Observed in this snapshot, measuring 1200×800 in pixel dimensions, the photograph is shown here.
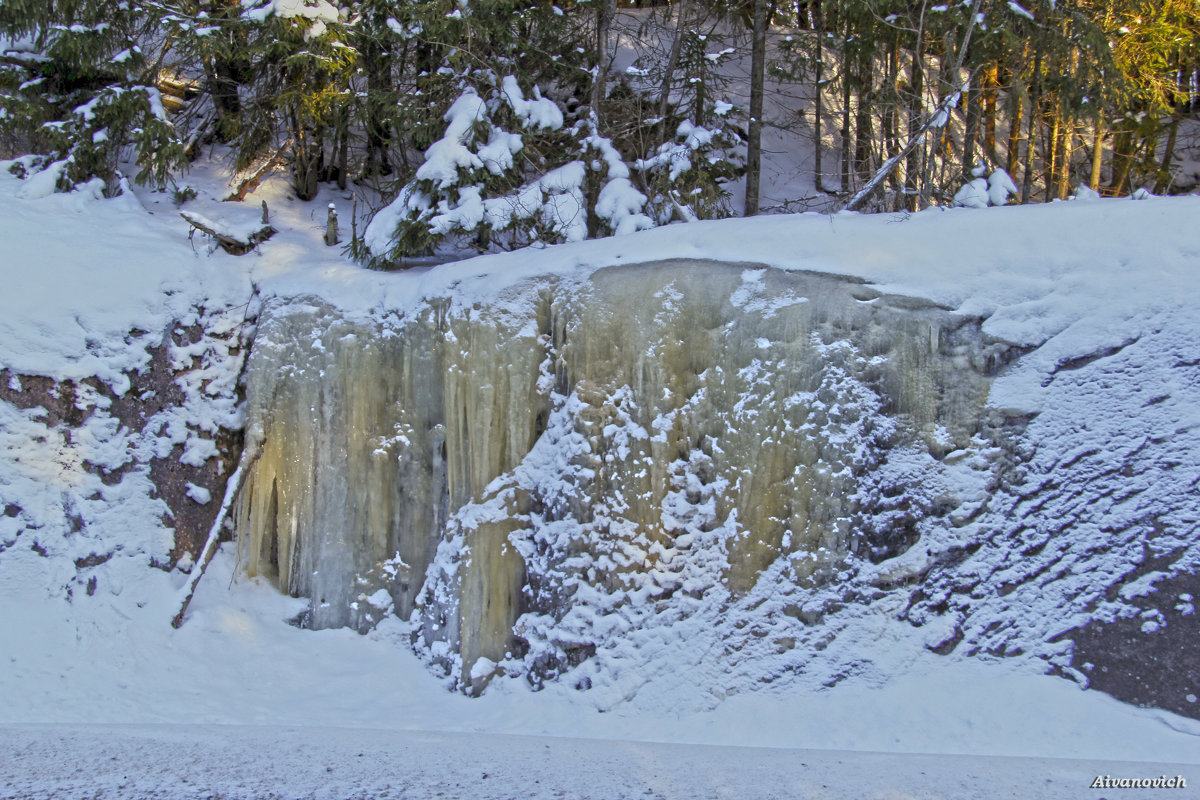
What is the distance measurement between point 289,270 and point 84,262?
1793 millimetres

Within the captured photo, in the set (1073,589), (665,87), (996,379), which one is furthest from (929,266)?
(665,87)

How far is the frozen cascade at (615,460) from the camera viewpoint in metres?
6.18

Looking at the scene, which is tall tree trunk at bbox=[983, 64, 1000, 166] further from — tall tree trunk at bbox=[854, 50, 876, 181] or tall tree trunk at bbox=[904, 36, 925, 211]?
tall tree trunk at bbox=[854, 50, 876, 181]

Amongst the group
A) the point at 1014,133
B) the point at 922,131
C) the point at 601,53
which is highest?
the point at 601,53

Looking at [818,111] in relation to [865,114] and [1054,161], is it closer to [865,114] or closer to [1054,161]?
[865,114]

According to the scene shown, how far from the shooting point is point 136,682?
6688mm

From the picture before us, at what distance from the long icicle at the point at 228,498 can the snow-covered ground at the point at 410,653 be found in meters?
0.16

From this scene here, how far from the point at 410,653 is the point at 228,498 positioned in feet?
6.88

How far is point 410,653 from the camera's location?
7.16m

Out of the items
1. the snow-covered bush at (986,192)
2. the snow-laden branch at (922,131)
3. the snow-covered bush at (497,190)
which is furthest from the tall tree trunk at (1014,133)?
the snow-covered bush at (497,190)

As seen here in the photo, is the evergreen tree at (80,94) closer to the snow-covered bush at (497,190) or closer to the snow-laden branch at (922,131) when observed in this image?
the snow-covered bush at (497,190)

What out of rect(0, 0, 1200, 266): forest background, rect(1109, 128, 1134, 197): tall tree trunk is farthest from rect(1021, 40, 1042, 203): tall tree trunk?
rect(1109, 128, 1134, 197): tall tree trunk

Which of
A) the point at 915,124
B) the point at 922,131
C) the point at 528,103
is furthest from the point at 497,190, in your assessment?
the point at 915,124

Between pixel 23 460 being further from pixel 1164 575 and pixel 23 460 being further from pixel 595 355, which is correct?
pixel 1164 575
